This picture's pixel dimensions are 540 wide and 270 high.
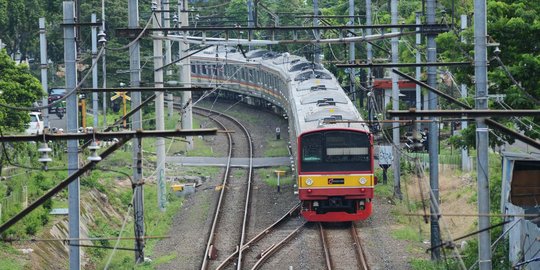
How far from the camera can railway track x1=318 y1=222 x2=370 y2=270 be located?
19.7 m

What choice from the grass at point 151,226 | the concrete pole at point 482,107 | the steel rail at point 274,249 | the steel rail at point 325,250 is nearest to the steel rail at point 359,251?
the steel rail at point 325,250

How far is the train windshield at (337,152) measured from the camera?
2312 centimetres

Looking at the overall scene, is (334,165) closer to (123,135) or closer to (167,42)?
(167,42)

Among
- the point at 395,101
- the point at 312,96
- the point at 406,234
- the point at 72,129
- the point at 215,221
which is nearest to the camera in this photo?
the point at 72,129

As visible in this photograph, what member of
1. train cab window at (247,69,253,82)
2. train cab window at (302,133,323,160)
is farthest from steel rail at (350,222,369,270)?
train cab window at (247,69,253,82)

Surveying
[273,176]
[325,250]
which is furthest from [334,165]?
[273,176]

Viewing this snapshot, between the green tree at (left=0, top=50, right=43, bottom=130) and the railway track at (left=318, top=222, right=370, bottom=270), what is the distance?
7.91m

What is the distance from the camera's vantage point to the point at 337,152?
2319 cm

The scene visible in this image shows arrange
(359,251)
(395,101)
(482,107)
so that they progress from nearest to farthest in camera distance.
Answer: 1. (482,107)
2. (359,251)
3. (395,101)

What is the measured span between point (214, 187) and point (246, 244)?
813cm

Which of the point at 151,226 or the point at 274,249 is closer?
the point at 274,249

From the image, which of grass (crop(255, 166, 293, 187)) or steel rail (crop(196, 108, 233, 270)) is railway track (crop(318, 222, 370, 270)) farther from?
A: grass (crop(255, 166, 293, 187))

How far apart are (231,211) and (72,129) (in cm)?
1193

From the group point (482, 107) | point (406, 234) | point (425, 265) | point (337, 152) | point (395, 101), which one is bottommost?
point (425, 265)
